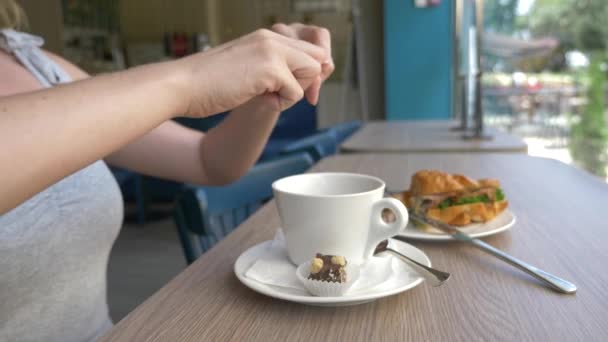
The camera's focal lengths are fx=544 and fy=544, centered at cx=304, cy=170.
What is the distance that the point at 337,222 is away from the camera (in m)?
0.53

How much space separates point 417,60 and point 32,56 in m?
3.81

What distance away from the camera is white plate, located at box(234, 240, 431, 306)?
1.53ft

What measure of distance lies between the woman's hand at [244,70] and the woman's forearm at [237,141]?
7.6 inches

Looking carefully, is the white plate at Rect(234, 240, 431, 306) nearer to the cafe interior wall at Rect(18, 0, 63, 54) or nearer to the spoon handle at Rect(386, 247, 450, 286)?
the spoon handle at Rect(386, 247, 450, 286)

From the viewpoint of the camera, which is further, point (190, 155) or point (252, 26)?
point (252, 26)

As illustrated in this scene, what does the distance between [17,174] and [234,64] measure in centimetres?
23

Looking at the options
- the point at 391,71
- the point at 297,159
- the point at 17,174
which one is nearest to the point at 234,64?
the point at 17,174

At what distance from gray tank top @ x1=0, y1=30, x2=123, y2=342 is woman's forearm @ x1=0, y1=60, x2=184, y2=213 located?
279mm

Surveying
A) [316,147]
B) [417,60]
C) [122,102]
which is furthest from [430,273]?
[417,60]

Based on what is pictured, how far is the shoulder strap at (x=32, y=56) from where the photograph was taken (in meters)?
0.87

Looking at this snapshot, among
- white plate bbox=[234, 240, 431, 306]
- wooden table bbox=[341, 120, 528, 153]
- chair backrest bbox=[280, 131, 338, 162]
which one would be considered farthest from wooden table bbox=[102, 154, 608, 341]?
chair backrest bbox=[280, 131, 338, 162]

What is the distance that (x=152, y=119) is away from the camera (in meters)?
0.51

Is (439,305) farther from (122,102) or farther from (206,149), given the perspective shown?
(206,149)

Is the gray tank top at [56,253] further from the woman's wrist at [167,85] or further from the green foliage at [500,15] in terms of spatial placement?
the green foliage at [500,15]
